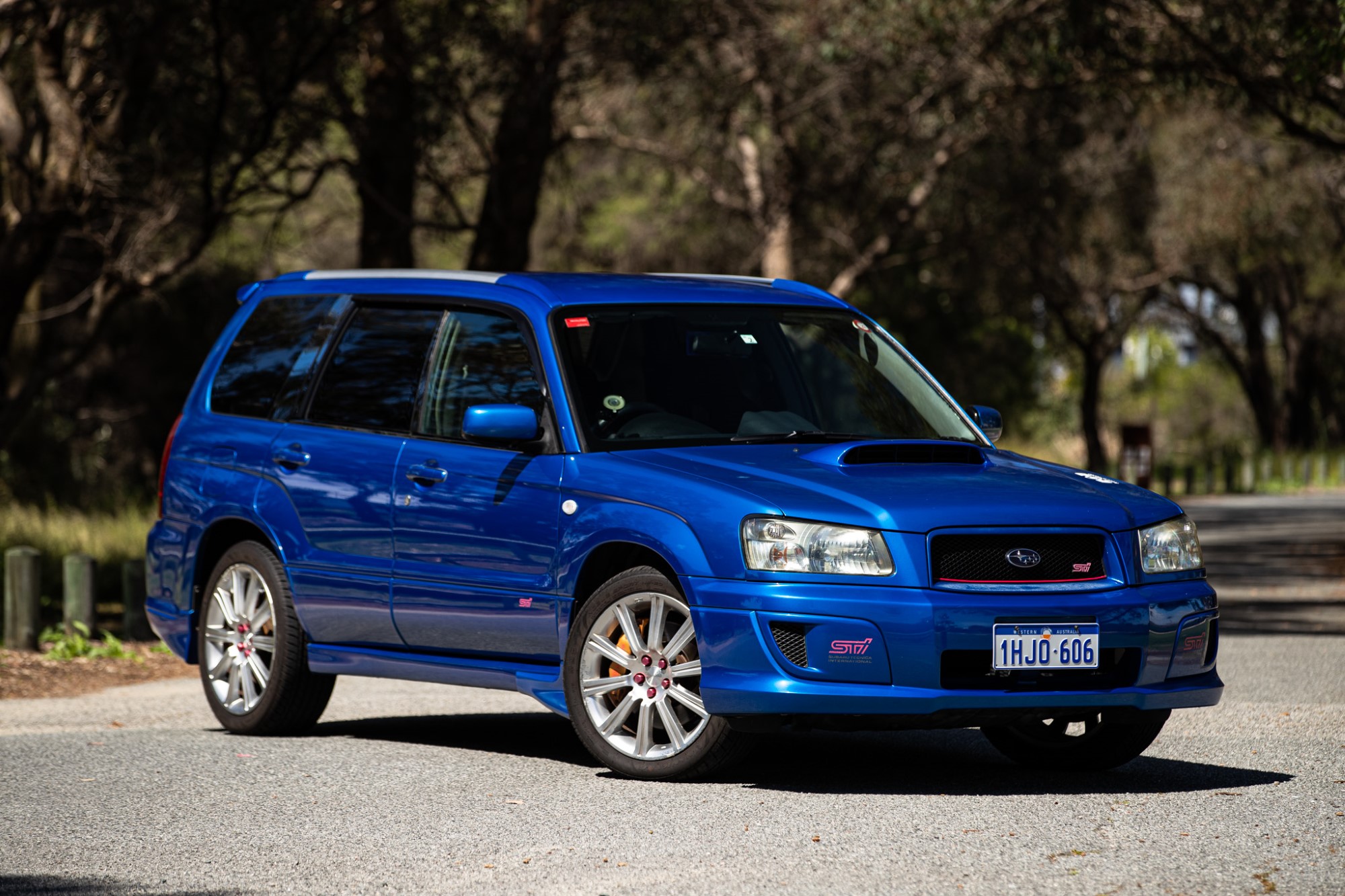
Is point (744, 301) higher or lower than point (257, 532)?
higher

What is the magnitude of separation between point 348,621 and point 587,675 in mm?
1553

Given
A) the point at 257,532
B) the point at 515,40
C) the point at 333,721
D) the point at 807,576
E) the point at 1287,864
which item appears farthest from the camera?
the point at 515,40

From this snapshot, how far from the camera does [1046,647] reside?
6.77m

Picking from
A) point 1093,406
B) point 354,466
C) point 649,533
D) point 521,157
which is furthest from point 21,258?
point 1093,406

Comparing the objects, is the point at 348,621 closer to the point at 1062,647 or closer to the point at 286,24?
the point at 1062,647

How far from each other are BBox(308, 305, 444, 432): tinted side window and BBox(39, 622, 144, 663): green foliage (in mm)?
4717

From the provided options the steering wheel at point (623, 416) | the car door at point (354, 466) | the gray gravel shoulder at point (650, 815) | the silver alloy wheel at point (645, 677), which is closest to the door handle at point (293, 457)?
the car door at point (354, 466)

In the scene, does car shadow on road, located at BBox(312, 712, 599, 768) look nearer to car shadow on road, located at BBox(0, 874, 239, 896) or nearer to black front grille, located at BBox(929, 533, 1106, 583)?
black front grille, located at BBox(929, 533, 1106, 583)

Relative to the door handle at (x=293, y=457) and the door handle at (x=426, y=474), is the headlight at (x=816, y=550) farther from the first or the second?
the door handle at (x=293, y=457)

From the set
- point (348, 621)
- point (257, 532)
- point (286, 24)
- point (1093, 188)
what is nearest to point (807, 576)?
point (348, 621)

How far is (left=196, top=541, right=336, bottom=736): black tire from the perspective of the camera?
341 inches

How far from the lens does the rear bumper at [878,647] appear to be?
6668mm

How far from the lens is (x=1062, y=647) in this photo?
6.79 metres

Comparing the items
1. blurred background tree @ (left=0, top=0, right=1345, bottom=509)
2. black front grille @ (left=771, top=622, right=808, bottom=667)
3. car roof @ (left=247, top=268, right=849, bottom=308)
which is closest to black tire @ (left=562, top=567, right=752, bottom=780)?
black front grille @ (left=771, top=622, right=808, bottom=667)
